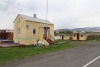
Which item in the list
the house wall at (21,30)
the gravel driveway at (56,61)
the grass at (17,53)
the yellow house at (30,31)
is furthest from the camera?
the house wall at (21,30)

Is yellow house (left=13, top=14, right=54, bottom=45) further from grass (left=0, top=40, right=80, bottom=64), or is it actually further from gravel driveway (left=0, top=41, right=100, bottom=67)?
gravel driveway (left=0, top=41, right=100, bottom=67)

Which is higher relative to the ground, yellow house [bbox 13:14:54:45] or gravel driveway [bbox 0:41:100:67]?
yellow house [bbox 13:14:54:45]

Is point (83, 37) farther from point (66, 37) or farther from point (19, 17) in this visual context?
point (19, 17)

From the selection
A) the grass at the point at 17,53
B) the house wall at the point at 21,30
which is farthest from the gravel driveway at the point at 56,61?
the house wall at the point at 21,30

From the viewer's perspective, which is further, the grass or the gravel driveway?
the grass

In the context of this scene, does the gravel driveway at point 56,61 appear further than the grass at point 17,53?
No

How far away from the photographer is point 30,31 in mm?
39344

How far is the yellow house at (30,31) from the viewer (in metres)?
38.4

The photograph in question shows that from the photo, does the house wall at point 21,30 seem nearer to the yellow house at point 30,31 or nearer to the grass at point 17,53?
the yellow house at point 30,31

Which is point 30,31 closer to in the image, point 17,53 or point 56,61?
point 17,53

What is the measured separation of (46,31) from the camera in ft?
143

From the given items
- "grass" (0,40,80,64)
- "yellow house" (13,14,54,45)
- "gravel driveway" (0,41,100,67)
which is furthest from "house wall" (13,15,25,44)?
"gravel driveway" (0,41,100,67)

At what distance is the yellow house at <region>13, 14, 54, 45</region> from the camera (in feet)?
126

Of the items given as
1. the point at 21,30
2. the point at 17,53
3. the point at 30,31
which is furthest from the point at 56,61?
the point at 21,30
